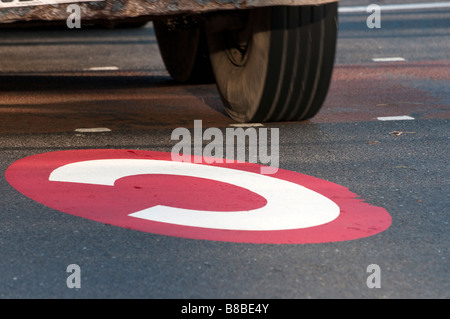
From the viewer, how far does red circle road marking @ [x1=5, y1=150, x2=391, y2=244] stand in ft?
11.5

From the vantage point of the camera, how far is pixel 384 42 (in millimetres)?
9961

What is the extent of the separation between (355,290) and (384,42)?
7.40m

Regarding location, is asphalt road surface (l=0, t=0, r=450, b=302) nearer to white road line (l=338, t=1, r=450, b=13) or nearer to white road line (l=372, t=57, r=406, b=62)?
white road line (l=372, t=57, r=406, b=62)

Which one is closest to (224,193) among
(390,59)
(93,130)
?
(93,130)

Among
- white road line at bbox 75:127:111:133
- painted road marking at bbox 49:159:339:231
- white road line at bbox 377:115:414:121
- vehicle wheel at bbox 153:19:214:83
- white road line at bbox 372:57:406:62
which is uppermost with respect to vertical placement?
vehicle wheel at bbox 153:19:214:83

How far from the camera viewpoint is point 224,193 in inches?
159

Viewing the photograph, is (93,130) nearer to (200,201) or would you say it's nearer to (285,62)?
(285,62)

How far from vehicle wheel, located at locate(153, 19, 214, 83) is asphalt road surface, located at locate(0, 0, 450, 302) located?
0.49ft

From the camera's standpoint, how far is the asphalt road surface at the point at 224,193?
299cm

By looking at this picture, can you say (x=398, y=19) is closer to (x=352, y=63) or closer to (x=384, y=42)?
(x=384, y=42)

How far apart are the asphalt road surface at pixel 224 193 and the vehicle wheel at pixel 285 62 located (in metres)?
0.16

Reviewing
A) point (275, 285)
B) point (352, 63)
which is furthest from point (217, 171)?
point (352, 63)

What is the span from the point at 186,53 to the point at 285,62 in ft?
7.44

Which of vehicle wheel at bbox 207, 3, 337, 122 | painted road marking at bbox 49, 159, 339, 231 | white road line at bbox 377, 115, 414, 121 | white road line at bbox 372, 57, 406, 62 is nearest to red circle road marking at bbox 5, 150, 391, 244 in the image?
painted road marking at bbox 49, 159, 339, 231
